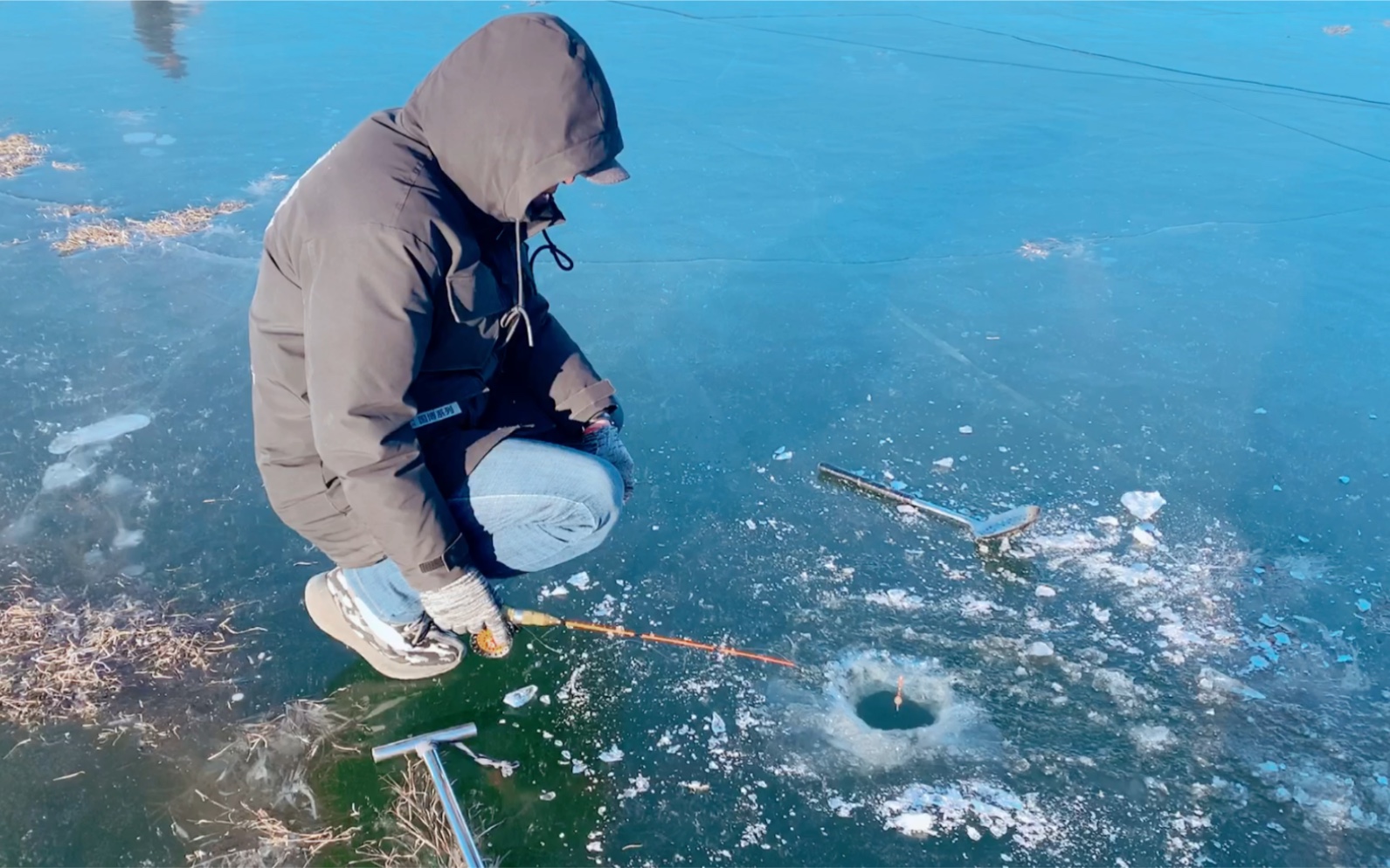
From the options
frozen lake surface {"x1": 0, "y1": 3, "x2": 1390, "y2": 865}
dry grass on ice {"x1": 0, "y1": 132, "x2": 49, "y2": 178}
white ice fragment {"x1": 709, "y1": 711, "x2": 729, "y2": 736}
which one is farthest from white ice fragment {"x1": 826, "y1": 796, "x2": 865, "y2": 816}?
dry grass on ice {"x1": 0, "y1": 132, "x2": 49, "y2": 178}

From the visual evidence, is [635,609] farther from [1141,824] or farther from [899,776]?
[1141,824]

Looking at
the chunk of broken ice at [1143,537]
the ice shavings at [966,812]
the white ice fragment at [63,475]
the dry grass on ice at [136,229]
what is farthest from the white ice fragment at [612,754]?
the dry grass on ice at [136,229]

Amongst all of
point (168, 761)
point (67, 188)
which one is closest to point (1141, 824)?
point (168, 761)

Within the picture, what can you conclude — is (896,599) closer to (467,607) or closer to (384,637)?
(467,607)

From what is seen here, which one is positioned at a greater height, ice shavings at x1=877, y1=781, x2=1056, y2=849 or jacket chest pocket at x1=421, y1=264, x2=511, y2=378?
jacket chest pocket at x1=421, y1=264, x2=511, y2=378

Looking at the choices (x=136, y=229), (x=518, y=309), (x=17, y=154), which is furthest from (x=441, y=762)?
(x=17, y=154)

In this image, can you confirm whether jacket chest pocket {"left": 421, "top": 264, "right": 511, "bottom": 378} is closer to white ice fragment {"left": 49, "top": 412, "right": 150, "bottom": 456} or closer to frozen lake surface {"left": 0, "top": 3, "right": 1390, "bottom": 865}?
frozen lake surface {"left": 0, "top": 3, "right": 1390, "bottom": 865}
